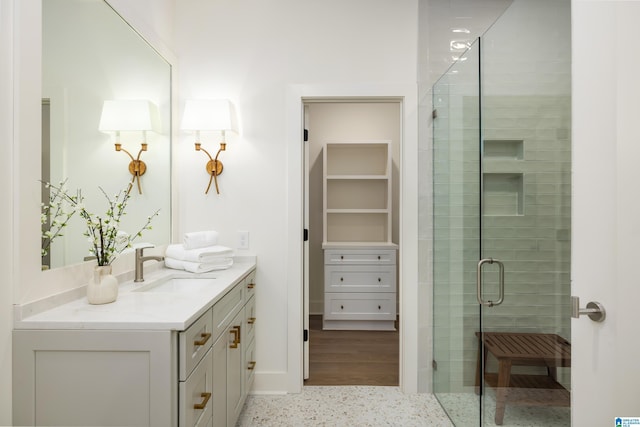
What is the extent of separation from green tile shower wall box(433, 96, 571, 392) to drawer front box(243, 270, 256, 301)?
1243 mm

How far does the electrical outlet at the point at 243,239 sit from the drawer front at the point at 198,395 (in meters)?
1.13

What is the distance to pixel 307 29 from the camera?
270 cm

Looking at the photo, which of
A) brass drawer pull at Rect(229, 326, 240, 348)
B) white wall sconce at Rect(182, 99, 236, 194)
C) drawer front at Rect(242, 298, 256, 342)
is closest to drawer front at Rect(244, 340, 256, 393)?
drawer front at Rect(242, 298, 256, 342)

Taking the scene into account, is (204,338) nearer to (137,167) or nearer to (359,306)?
(137,167)

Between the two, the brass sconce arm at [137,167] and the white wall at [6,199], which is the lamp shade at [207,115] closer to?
the brass sconce arm at [137,167]

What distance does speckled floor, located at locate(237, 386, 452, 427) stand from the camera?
2312 mm

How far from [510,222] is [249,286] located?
1.60m

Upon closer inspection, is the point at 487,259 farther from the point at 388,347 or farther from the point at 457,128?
the point at 388,347

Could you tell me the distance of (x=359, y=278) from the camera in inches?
161

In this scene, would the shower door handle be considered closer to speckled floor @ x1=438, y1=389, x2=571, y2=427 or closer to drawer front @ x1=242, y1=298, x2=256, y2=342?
speckled floor @ x1=438, y1=389, x2=571, y2=427

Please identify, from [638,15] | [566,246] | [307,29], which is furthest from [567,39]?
[307,29]

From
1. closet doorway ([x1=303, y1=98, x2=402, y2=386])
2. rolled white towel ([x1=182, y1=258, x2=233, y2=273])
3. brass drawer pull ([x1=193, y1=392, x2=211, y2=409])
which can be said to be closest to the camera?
brass drawer pull ([x1=193, y1=392, x2=211, y2=409])

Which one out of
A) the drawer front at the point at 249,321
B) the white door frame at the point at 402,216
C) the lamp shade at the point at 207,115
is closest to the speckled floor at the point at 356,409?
the white door frame at the point at 402,216

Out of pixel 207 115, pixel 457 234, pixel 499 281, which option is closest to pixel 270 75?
pixel 207 115
